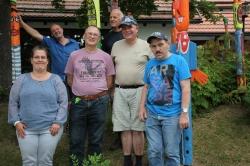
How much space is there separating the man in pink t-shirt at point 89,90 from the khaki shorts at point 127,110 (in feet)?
0.51

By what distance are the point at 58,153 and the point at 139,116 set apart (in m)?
2.14

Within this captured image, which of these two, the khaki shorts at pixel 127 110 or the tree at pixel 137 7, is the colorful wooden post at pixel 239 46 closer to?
the tree at pixel 137 7

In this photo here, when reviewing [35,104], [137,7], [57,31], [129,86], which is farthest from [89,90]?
[137,7]

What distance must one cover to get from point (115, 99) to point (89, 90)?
405 mm

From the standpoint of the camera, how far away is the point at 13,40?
7660mm

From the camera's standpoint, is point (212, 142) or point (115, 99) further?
point (212, 142)

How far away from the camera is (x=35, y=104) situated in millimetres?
4641

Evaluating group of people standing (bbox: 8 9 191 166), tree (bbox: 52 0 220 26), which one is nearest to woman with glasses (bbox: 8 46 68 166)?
group of people standing (bbox: 8 9 191 166)

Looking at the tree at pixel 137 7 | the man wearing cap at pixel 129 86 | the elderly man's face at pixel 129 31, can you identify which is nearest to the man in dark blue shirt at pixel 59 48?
the man wearing cap at pixel 129 86

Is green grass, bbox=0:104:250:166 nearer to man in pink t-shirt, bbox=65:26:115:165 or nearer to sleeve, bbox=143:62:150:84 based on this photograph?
man in pink t-shirt, bbox=65:26:115:165

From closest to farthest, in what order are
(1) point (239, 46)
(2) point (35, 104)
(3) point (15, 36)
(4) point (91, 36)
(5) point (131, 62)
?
(2) point (35, 104), (4) point (91, 36), (5) point (131, 62), (3) point (15, 36), (1) point (239, 46)

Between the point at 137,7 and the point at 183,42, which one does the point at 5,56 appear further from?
the point at 183,42

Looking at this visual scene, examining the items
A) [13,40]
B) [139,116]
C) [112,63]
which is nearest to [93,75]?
[112,63]

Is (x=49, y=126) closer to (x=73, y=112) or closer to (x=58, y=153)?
(x=73, y=112)
